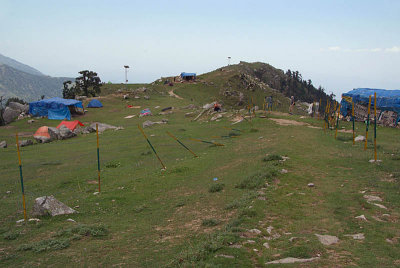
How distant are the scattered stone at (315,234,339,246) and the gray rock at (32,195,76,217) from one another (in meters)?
8.50

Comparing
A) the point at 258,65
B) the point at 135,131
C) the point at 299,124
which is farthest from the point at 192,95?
the point at 258,65

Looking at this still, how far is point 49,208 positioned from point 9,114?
1813 inches

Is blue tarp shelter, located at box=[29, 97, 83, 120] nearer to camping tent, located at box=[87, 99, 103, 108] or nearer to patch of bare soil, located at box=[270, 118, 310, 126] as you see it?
camping tent, located at box=[87, 99, 103, 108]

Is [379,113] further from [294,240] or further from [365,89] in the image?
[294,240]

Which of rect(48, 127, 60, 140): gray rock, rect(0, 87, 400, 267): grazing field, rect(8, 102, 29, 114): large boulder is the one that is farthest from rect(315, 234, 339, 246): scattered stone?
rect(8, 102, 29, 114): large boulder

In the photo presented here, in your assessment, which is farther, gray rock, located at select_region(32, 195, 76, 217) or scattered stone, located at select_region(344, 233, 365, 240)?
gray rock, located at select_region(32, 195, 76, 217)

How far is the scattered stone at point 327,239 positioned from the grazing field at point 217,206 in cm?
21

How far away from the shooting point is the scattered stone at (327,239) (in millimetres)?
6959

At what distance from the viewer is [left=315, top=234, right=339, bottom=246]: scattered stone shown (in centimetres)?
696

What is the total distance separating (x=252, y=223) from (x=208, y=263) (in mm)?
2543

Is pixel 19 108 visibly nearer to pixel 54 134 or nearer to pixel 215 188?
pixel 54 134

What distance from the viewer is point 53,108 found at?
48375 millimetres

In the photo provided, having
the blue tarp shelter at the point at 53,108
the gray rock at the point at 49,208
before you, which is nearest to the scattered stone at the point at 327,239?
the gray rock at the point at 49,208

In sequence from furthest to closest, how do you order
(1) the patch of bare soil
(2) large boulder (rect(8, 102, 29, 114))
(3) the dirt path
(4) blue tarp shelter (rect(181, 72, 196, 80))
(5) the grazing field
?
(4) blue tarp shelter (rect(181, 72, 196, 80)) → (3) the dirt path → (2) large boulder (rect(8, 102, 29, 114)) → (1) the patch of bare soil → (5) the grazing field
